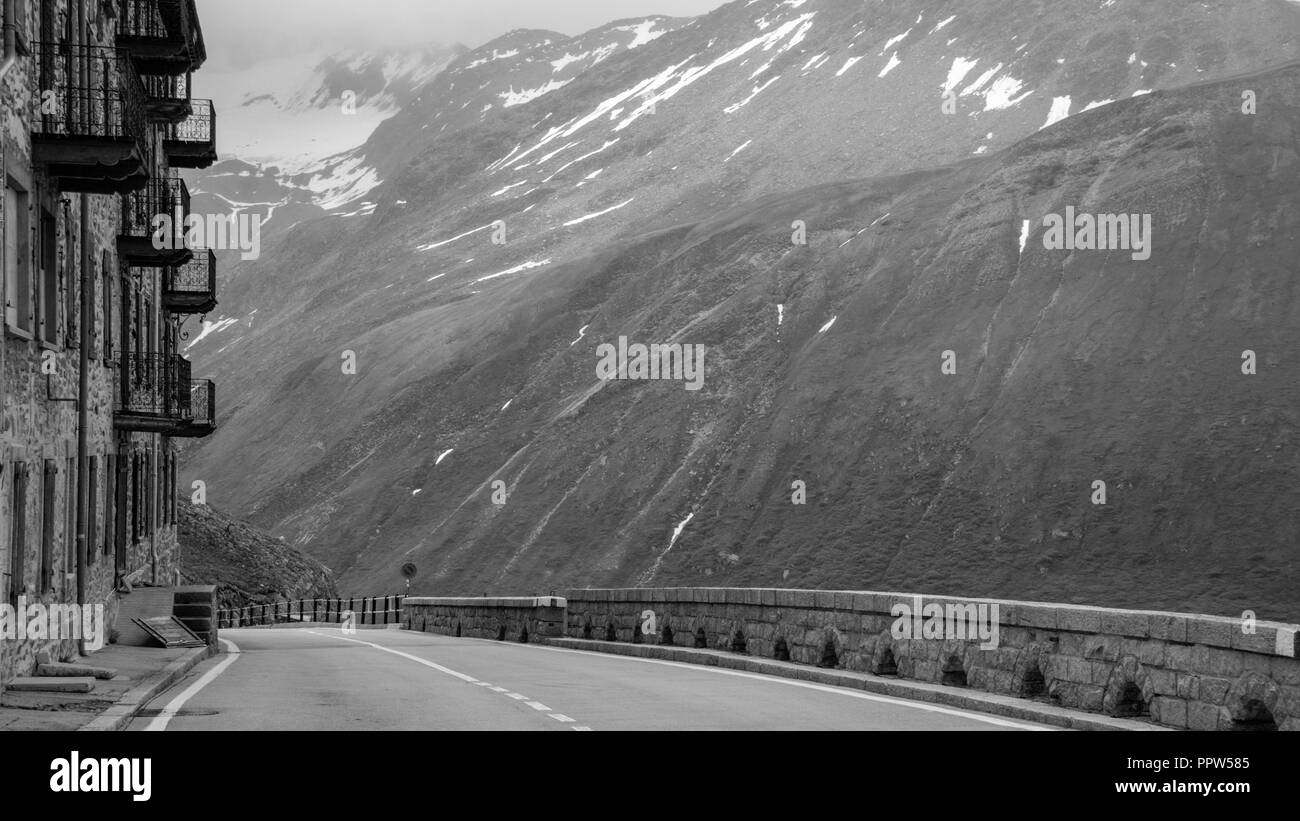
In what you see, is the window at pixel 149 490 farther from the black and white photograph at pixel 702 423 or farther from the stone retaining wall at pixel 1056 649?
the stone retaining wall at pixel 1056 649

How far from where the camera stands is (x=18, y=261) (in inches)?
723

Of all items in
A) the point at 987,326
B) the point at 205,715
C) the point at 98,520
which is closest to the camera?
the point at 205,715

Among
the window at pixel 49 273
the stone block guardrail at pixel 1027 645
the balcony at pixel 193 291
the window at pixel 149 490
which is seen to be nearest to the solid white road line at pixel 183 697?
A: the window at pixel 49 273

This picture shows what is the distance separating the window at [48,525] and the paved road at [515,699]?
2205 mm

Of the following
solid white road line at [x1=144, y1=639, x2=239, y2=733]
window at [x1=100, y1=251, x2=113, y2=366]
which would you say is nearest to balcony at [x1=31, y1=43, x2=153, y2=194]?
window at [x1=100, y1=251, x2=113, y2=366]

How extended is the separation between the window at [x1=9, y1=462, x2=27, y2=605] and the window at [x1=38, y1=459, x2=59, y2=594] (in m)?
1.43

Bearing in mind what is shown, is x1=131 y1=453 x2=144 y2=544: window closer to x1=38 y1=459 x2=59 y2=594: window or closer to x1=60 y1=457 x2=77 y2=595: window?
x1=60 y1=457 x2=77 y2=595: window

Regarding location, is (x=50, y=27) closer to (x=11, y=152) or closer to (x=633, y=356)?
(x=11, y=152)

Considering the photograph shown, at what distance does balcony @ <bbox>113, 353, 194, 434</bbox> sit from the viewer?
89.3 feet

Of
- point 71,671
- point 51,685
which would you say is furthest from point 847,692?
point 71,671

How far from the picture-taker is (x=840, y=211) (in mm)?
106875

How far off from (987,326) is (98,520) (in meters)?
62.0
